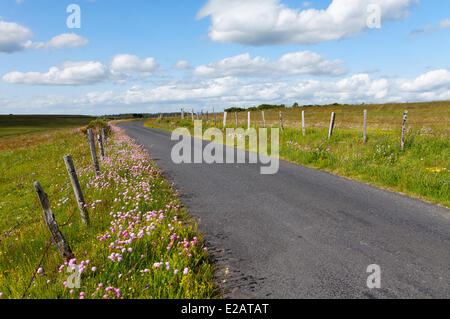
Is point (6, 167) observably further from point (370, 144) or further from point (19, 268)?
point (370, 144)

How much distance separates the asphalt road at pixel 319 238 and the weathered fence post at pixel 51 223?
90.6 inches

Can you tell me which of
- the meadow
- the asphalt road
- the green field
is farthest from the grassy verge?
the green field

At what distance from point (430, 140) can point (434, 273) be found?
9.64 meters

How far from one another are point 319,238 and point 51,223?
4446 millimetres

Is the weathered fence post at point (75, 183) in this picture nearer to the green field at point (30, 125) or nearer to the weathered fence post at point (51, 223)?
the weathered fence post at point (51, 223)

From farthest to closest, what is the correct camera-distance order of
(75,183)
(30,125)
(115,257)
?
(30,125)
(75,183)
(115,257)

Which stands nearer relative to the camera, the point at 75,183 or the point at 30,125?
the point at 75,183

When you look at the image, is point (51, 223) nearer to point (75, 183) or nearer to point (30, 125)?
point (75, 183)

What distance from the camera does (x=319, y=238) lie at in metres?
5.24

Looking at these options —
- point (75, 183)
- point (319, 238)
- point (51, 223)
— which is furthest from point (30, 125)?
point (319, 238)

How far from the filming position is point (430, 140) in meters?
11.6

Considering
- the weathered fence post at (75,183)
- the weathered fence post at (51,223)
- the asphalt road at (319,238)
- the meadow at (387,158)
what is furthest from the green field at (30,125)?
the weathered fence post at (51,223)

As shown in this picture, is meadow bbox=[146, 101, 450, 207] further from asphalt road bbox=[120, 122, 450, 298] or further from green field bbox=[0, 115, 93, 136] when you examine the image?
green field bbox=[0, 115, 93, 136]
